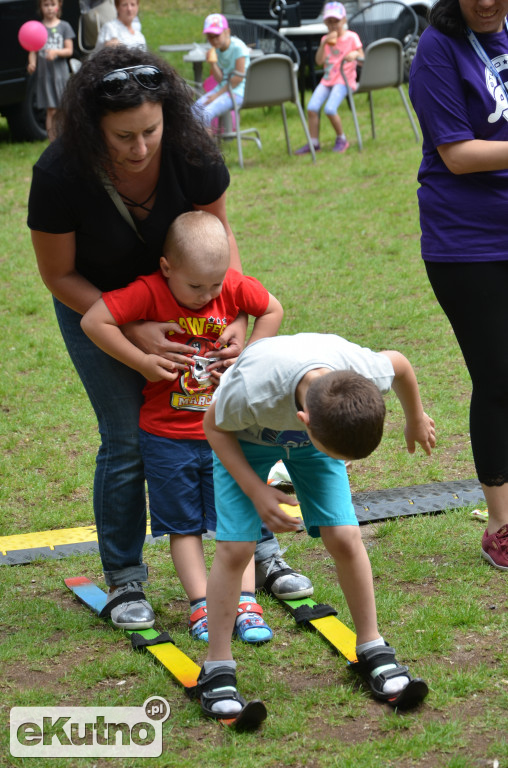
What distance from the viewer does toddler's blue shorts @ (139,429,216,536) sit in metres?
3.10

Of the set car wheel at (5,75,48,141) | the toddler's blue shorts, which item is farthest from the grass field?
car wheel at (5,75,48,141)

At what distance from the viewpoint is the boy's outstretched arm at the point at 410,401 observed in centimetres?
259

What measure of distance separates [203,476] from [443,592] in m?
0.96

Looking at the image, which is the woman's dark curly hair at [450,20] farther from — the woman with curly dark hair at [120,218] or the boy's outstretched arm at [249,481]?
the boy's outstretched arm at [249,481]

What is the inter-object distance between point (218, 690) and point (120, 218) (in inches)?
55.1

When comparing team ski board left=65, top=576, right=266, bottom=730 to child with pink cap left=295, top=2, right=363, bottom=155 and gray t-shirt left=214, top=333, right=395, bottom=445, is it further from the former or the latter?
child with pink cap left=295, top=2, right=363, bottom=155

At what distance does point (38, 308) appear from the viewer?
280 inches

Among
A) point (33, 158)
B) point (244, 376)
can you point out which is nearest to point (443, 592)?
point (244, 376)

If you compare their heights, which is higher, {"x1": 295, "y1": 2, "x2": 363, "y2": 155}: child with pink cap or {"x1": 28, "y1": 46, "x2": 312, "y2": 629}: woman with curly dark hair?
{"x1": 28, "y1": 46, "x2": 312, "y2": 629}: woman with curly dark hair

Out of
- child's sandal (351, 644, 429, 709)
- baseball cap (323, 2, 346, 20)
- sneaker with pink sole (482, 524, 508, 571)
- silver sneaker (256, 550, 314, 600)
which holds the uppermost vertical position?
baseball cap (323, 2, 346, 20)

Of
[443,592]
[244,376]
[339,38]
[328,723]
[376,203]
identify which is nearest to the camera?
[244,376]

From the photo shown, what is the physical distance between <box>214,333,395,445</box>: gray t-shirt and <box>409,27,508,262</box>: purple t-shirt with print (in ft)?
2.93

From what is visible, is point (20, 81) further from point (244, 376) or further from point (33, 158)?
point (244, 376)

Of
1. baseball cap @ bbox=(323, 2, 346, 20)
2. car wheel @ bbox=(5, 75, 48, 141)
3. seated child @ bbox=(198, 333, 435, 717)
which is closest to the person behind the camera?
seated child @ bbox=(198, 333, 435, 717)
